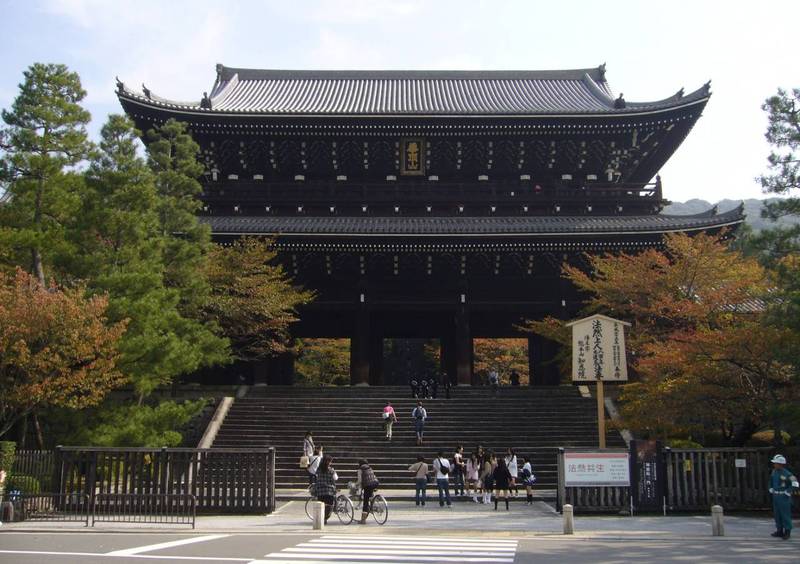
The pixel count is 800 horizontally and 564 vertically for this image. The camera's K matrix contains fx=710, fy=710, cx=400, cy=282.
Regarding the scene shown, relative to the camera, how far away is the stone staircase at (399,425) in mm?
21464

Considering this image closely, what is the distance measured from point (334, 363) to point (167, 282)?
23245 millimetres

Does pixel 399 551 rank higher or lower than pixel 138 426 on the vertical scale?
lower

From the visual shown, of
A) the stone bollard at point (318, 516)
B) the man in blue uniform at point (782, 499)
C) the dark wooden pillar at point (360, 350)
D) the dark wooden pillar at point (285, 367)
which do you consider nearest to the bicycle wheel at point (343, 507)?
the stone bollard at point (318, 516)

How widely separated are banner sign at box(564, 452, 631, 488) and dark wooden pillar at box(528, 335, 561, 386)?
1130 cm

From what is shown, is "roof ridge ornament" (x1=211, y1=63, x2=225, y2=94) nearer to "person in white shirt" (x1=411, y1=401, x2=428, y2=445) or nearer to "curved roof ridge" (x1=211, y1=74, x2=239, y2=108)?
"curved roof ridge" (x1=211, y1=74, x2=239, y2=108)

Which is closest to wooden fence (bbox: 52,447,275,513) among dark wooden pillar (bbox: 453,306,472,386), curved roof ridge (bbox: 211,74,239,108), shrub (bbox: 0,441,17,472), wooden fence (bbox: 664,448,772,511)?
shrub (bbox: 0,441,17,472)

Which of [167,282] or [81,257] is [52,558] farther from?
[167,282]

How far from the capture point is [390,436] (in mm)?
22500

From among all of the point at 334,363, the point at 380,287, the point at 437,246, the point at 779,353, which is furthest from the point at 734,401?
the point at 334,363

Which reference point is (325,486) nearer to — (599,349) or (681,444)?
(599,349)

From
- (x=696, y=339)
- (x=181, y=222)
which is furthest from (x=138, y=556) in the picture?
(x=181, y=222)

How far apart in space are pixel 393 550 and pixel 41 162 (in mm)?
14323

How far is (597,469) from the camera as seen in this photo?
16.5 metres

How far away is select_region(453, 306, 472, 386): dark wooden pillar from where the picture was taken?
27798 millimetres
